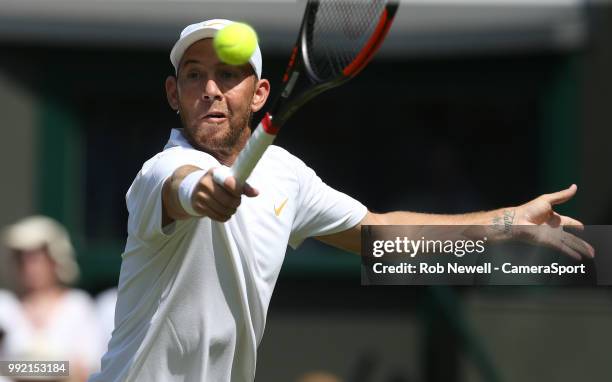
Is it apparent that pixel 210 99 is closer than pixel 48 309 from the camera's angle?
Yes

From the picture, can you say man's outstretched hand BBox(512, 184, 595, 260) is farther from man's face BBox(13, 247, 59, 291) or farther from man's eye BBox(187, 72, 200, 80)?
man's face BBox(13, 247, 59, 291)

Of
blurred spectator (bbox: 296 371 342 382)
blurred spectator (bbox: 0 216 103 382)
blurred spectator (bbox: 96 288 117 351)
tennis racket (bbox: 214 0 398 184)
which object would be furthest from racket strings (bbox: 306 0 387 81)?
blurred spectator (bbox: 296 371 342 382)

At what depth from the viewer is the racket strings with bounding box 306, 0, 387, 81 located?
3.69 meters

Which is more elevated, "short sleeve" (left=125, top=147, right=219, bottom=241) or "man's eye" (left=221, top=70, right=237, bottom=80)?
"man's eye" (left=221, top=70, right=237, bottom=80)

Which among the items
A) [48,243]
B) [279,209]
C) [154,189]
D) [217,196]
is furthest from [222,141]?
[48,243]

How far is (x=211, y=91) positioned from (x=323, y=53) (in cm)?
50

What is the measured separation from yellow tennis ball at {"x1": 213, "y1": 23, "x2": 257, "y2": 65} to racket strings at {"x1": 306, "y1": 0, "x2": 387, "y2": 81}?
0.40 meters

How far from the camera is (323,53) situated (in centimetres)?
401

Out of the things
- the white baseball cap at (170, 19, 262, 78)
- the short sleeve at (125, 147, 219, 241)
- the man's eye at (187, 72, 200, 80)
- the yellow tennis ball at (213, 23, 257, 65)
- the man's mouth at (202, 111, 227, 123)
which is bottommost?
the short sleeve at (125, 147, 219, 241)

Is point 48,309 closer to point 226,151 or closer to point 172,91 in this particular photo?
point 172,91

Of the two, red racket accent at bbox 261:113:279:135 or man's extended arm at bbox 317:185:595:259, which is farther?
man's extended arm at bbox 317:185:595:259

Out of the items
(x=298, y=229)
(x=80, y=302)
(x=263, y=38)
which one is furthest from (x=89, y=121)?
(x=298, y=229)

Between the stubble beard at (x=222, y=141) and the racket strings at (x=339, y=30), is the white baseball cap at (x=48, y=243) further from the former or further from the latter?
the stubble beard at (x=222, y=141)

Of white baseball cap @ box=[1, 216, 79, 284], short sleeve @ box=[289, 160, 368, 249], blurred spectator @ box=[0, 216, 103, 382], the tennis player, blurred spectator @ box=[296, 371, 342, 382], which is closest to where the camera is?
the tennis player
